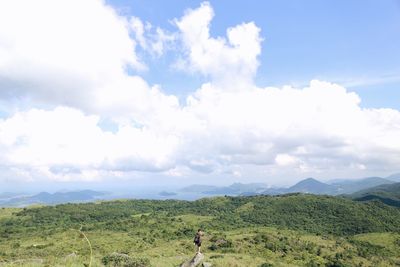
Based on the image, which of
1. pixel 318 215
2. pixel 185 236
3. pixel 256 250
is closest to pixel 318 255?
pixel 256 250

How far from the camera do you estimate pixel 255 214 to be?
150m

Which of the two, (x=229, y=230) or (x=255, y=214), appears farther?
(x=255, y=214)

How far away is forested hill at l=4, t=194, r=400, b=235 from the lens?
13412 cm

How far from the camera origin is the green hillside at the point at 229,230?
71088mm

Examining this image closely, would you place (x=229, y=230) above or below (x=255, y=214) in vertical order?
below

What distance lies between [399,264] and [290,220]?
57238 mm

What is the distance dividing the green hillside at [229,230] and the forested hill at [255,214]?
1.19 feet

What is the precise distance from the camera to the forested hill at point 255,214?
134125 mm

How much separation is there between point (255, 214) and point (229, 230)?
131 feet

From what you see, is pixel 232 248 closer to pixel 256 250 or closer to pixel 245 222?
pixel 256 250

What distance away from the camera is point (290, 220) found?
5684 inches

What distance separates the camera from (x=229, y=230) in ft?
367

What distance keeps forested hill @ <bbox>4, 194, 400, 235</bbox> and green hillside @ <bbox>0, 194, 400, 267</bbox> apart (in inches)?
14.3

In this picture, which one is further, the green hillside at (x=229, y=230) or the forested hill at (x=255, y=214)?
the forested hill at (x=255, y=214)
